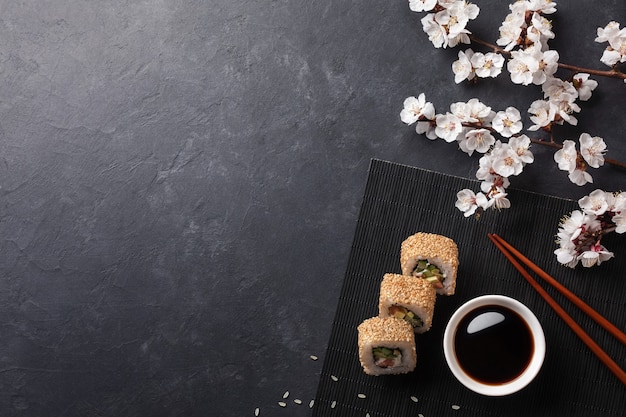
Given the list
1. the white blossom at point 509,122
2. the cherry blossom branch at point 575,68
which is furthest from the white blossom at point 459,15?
the white blossom at point 509,122

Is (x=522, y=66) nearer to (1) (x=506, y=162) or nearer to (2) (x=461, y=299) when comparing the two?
(1) (x=506, y=162)

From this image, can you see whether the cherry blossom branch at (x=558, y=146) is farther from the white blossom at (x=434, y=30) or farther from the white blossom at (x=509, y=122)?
the white blossom at (x=434, y=30)

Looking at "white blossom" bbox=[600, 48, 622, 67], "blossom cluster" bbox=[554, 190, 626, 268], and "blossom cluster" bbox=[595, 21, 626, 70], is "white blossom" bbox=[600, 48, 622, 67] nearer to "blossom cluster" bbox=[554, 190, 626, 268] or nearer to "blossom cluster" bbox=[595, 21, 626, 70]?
"blossom cluster" bbox=[595, 21, 626, 70]

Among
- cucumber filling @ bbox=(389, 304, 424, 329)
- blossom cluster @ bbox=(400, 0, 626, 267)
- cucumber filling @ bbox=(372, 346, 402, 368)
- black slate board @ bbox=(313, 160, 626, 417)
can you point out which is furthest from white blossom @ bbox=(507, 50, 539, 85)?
cucumber filling @ bbox=(372, 346, 402, 368)

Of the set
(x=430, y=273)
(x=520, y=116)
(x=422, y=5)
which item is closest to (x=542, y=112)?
(x=520, y=116)

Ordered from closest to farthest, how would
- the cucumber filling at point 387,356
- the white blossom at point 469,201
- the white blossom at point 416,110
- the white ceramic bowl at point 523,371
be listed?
the white ceramic bowl at point 523,371
the cucumber filling at point 387,356
the white blossom at point 469,201
the white blossom at point 416,110
